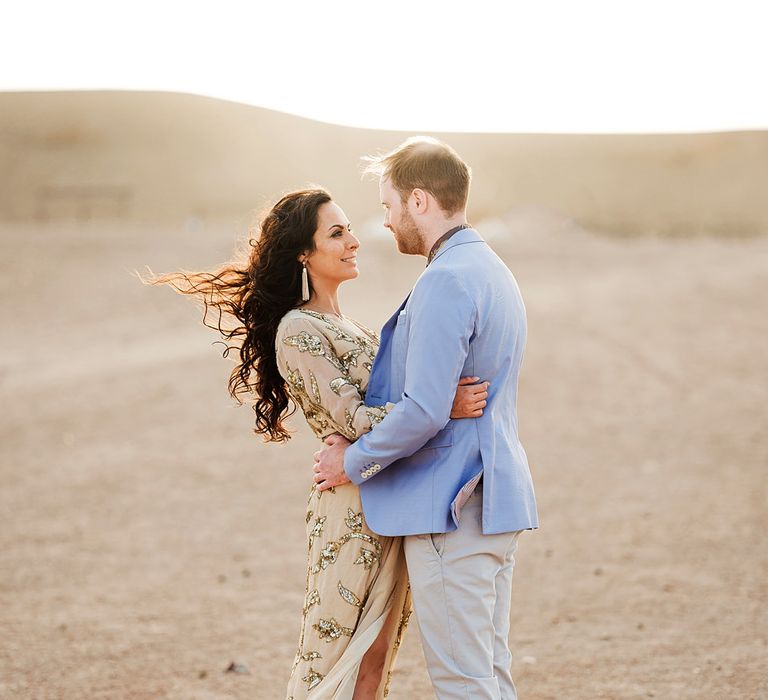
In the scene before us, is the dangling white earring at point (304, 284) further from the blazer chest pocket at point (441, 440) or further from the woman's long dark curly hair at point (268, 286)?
the blazer chest pocket at point (441, 440)

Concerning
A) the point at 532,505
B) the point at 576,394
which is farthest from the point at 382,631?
the point at 576,394

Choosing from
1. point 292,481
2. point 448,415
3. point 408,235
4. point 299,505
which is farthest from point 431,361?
point 292,481

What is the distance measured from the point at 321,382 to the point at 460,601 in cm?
89

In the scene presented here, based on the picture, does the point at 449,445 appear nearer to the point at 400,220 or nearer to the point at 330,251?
the point at 400,220

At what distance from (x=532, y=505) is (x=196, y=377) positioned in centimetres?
1197

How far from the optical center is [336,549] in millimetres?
3518

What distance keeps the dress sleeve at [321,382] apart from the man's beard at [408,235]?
45 cm

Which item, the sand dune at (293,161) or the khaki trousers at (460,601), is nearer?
the khaki trousers at (460,601)

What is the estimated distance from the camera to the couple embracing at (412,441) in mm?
3195

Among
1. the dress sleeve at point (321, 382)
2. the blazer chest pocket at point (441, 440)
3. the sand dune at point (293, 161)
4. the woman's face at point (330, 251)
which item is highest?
the sand dune at point (293, 161)

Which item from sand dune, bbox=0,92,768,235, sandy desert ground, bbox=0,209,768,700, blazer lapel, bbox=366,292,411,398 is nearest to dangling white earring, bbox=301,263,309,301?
blazer lapel, bbox=366,292,411,398

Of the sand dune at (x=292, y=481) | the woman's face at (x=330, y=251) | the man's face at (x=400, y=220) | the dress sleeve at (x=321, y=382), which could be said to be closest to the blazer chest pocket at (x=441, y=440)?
the dress sleeve at (x=321, y=382)

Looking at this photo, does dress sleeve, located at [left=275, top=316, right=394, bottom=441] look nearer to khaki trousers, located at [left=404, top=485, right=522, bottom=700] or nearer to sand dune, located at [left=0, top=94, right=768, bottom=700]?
khaki trousers, located at [left=404, top=485, right=522, bottom=700]

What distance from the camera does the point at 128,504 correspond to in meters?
9.74
